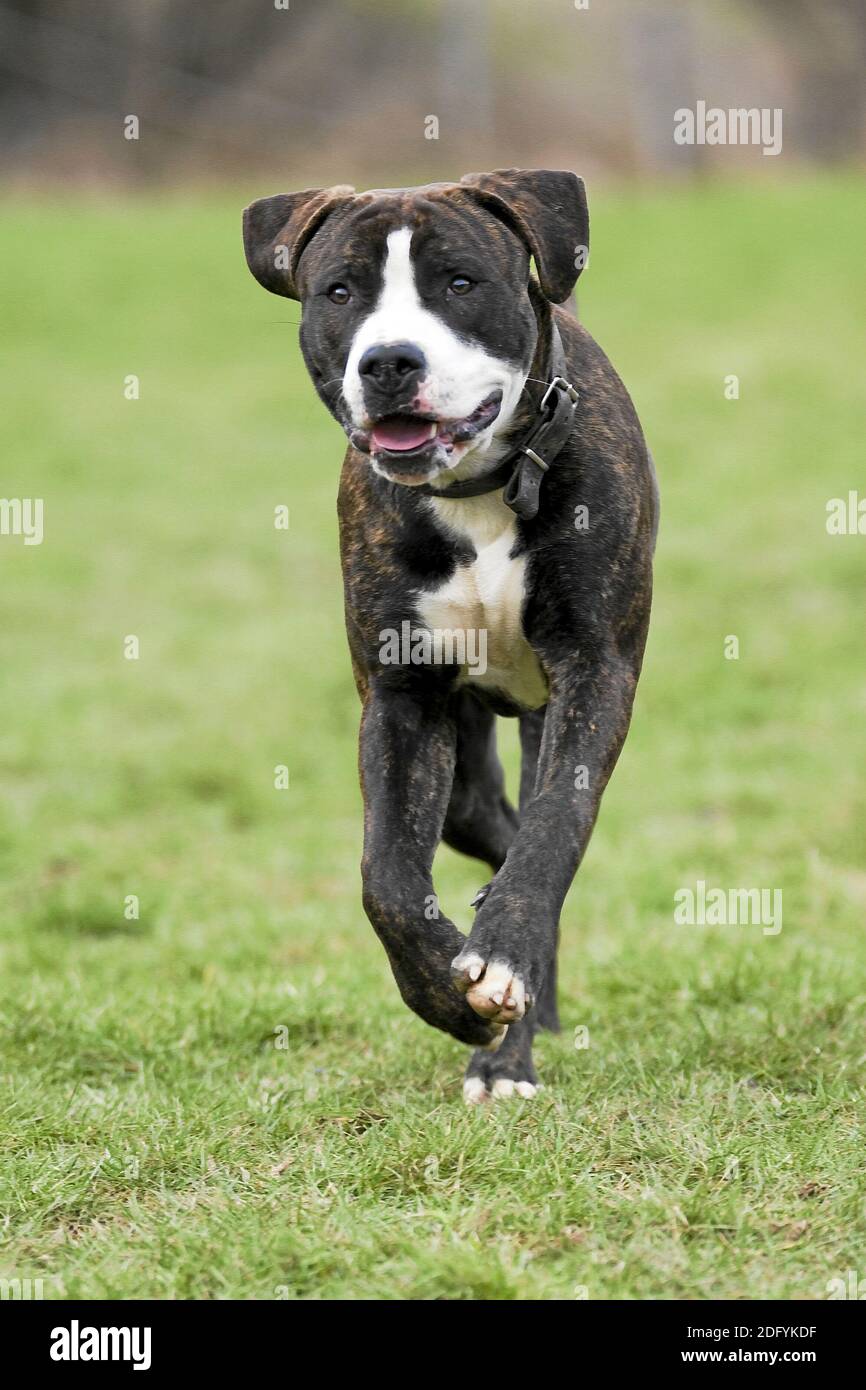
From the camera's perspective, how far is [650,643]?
982 centimetres

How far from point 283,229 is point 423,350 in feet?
2.21

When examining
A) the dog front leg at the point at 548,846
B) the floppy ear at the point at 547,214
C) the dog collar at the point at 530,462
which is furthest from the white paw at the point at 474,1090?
the floppy ear at the point at 547,214

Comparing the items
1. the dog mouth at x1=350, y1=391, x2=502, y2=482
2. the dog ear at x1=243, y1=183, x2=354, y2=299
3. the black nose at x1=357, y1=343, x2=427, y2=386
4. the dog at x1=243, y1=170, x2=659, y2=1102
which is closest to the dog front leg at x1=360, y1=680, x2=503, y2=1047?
the dog at x1=243, y1=170, x2=659, y2=1102

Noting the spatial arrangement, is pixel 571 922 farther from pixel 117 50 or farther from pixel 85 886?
pixel 117 50

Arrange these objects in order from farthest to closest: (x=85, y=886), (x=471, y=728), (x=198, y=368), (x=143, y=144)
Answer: (x=143, y=144)
(x=198, y=368)
(x=85, y=886)
(x=471, y=728)

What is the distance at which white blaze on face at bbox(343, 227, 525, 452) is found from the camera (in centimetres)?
339

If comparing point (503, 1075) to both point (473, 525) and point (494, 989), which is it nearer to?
point (494, 989)

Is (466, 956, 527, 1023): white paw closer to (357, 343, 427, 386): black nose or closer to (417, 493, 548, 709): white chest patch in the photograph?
(417, 493, 548, 709): white chest patch

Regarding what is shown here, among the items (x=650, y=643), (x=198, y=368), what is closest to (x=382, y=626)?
(x=650, y=643)

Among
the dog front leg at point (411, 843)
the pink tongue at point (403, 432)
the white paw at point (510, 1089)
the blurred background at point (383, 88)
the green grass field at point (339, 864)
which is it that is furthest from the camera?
the blurred background at point (383, 88)

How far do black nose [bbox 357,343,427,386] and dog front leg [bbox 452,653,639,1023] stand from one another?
0.77 m

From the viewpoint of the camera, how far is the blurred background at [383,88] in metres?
21.5

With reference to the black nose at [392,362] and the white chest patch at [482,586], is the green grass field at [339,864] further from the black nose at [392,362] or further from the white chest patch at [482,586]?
the black nose at [392,362]

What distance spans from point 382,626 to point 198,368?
13069 millimetres
